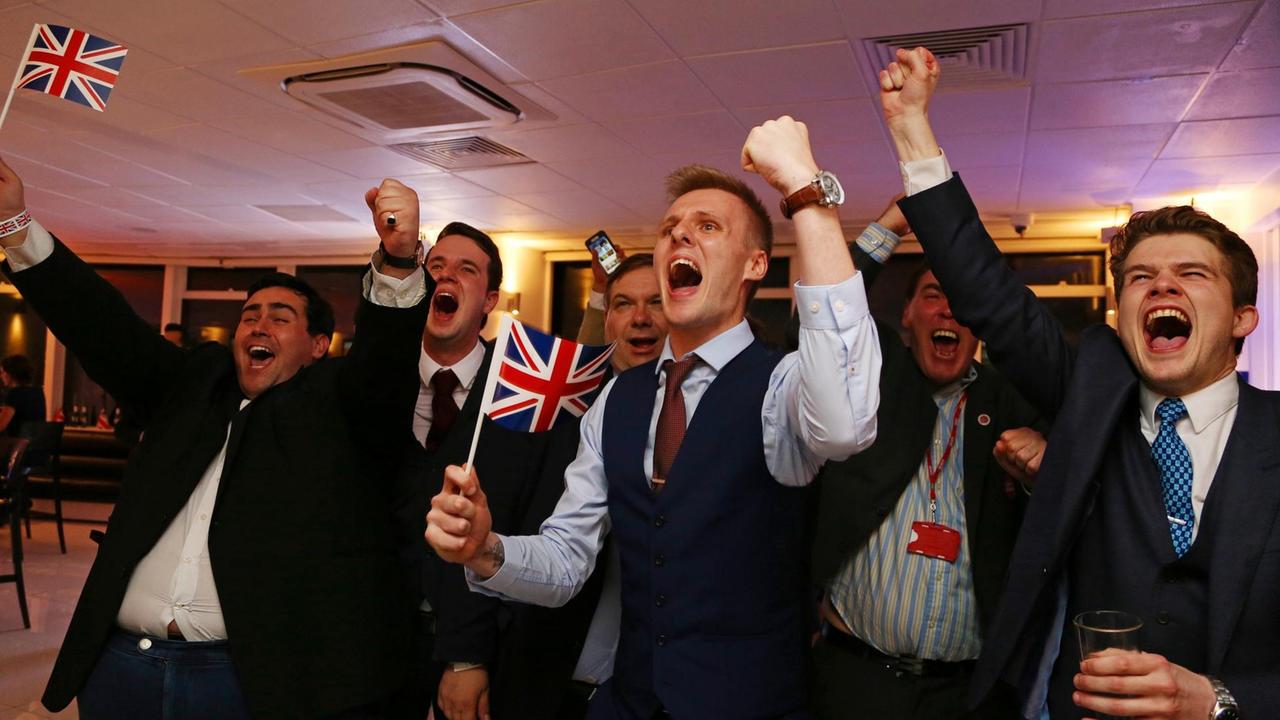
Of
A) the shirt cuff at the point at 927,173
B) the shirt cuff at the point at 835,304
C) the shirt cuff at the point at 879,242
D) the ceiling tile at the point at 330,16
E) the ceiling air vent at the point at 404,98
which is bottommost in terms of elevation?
the shirt cuff at the point at 835,304

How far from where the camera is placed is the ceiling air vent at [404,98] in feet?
15.5

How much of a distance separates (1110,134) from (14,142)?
7453 mm

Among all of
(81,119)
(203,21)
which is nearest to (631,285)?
(203,21)

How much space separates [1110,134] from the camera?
218 inches

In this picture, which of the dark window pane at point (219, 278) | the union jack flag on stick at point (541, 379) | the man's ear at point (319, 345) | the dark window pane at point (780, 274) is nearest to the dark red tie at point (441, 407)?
the man's ear at point (319, 345)

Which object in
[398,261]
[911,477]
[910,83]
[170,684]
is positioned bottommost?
[170,684]

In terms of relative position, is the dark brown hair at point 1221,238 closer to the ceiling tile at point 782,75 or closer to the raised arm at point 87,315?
the raised arm at point 87,315

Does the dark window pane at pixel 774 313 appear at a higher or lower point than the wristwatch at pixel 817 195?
higher

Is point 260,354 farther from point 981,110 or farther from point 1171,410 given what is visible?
point 981,110

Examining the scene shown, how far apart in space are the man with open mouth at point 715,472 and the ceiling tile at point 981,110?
12.0 ft

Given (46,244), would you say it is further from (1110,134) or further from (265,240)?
(265,240)

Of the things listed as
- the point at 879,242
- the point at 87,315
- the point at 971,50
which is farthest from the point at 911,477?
the point at 971,50

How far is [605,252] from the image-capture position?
9.00 feet

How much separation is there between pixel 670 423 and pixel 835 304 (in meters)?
0.46
